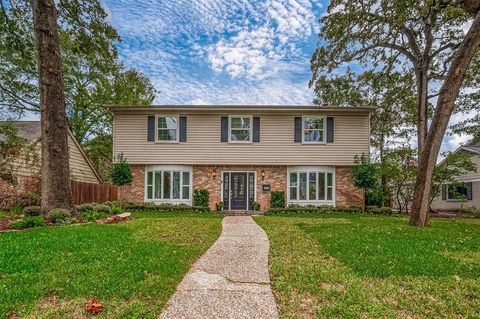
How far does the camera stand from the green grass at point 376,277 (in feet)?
9.39

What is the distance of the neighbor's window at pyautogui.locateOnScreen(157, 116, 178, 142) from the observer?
49.5 feet

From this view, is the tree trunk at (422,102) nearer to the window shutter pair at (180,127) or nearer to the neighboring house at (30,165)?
the window shutter pair at (180,127)

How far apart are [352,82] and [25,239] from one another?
2163 cm

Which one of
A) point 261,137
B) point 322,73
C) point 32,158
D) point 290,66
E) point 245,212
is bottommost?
point 245,212

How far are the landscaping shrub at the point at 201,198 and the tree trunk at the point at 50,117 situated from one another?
674 centimetres

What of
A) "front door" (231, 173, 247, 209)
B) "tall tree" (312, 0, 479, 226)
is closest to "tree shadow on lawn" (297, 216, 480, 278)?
"tall tree" (312, 0, 479, 226)

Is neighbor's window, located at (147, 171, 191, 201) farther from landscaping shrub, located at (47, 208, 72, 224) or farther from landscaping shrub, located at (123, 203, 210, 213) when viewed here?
landscaping shrub, located at (47, 208, 72, 224)

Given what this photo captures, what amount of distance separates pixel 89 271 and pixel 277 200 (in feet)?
38.4

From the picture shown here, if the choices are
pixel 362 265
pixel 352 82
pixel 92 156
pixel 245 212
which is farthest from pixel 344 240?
pixel 92 156

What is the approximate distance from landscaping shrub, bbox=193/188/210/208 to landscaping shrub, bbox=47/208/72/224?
716cm

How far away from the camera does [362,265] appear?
4.23 m

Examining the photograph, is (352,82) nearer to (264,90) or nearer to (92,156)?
(264,90)

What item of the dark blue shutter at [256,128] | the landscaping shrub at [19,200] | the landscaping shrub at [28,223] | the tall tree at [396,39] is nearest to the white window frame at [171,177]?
the dark blue shutter at [256,128]

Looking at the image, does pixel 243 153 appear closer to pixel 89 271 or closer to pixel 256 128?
pixel 256 128
